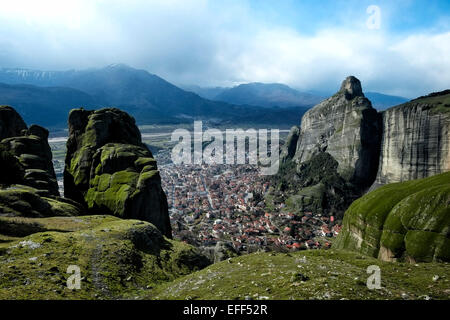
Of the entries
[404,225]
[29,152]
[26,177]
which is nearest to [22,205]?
[26,177]

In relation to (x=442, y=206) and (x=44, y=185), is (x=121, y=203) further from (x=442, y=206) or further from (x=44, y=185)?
(x=442, y=206)

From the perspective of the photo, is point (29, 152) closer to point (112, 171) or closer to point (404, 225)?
point (112, 171)

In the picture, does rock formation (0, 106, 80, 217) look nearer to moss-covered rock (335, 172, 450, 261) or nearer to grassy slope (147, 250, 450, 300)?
grassy slope (147, 250, 450, 300)

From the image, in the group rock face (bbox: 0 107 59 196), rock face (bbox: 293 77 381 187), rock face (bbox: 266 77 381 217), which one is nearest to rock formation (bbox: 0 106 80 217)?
rock face (bbox: 0 107 59 196)

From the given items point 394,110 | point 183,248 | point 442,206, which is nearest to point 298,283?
point 183,248
